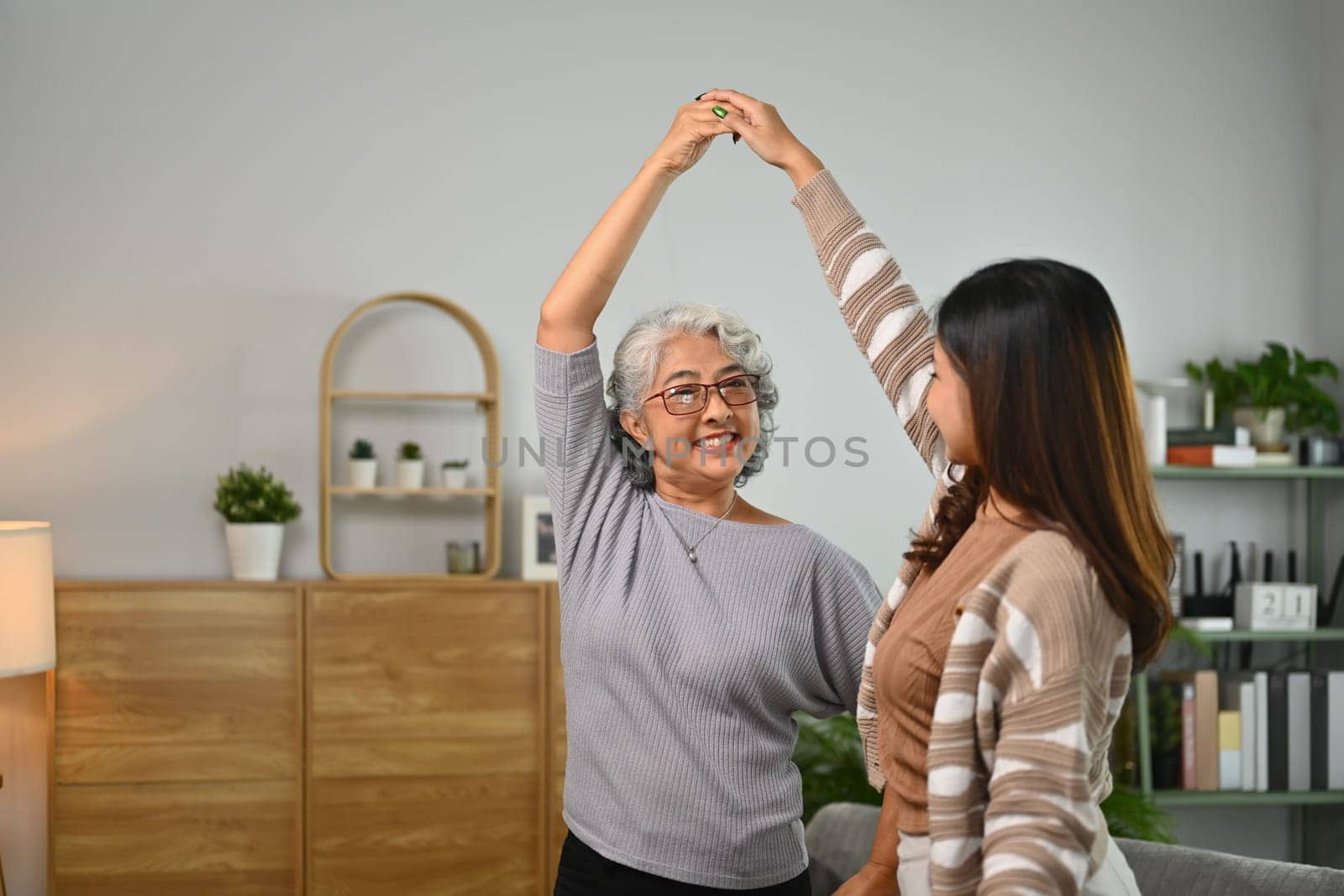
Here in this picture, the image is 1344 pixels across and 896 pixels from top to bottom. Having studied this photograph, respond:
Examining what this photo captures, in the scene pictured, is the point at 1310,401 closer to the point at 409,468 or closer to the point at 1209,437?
the point at 1209,437

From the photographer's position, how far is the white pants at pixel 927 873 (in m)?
1.15

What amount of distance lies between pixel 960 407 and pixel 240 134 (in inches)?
122

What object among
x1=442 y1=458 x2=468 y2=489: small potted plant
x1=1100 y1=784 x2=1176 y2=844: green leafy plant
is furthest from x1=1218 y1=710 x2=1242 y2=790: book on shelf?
x1=442 y1=458 x2=468 y2=489: small potted plant

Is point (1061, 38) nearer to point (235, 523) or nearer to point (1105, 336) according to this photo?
point (235, 523)

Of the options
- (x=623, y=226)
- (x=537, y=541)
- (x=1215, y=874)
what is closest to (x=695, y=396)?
(x=623, y=226)

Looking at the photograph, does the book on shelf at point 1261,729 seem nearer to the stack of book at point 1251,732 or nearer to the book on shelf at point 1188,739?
the stack of book at point 1251,732

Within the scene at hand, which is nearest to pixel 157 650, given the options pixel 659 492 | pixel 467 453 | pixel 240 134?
pixel 467 453

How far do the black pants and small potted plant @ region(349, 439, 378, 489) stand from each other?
196 centimetres

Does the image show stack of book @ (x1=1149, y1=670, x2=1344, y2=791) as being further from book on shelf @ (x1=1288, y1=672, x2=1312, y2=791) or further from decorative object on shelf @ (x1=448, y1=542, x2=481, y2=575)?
decorative object on shelf @ (x1=448, y1=542, x2=481, y2=575)

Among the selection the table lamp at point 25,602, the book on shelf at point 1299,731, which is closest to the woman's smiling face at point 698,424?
the table lamp at point 25,602

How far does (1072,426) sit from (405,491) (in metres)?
2.67

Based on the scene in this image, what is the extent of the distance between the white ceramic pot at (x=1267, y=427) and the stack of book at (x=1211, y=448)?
69 mm

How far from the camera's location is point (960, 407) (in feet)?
3.78

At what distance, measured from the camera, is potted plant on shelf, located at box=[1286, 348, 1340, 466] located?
12.9 ft
